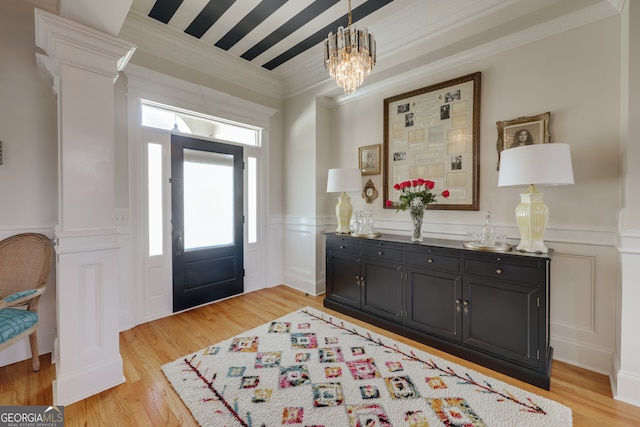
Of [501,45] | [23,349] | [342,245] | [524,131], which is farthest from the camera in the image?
[342,245]

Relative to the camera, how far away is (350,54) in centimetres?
208

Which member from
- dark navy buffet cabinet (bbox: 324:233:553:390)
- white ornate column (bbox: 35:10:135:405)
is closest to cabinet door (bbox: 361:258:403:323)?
dark navy buffet cabinet (bbox: 324:233:553:390)

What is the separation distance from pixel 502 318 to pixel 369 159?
225 centimetres

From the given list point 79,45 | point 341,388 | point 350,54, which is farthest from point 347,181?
point 79,45

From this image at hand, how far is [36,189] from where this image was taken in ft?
7.83

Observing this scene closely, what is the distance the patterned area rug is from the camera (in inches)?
65.9

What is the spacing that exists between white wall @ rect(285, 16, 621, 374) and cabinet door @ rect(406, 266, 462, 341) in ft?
2.41

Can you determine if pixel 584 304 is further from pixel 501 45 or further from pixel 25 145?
pixel 25 145

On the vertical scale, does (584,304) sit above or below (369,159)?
below

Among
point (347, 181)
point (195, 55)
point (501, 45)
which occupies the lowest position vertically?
point (347, 181)

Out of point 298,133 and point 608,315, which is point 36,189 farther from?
point 608,315

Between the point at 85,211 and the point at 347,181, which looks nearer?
the point at 85,211
